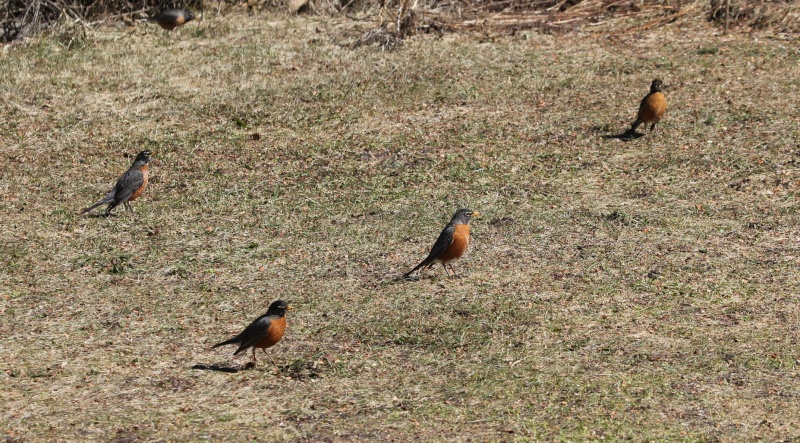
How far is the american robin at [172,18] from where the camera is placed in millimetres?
15453

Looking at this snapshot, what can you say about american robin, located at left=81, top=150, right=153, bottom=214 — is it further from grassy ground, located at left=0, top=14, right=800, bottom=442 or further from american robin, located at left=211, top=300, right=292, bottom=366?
american robin, located at left=211, top=300, right=292, bottom=366

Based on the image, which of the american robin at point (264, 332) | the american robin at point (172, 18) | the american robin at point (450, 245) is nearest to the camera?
the american robin at point (264, 332)

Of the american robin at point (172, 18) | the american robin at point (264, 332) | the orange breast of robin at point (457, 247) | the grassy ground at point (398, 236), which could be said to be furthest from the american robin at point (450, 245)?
the american robin at point (172, 18)

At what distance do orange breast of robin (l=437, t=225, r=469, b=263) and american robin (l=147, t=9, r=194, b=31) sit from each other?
8.61 metres

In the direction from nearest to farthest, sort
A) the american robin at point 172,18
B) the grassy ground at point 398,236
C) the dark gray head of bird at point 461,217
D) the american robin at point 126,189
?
the grassy ground at point 398,236 < the dark gray head of bird at point 461,217 < the american robin at point 126,189 < the american robin at point 172,18

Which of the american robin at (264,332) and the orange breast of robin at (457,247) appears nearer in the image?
the american robin at (264,332)

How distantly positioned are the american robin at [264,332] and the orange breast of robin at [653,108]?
20.3ft

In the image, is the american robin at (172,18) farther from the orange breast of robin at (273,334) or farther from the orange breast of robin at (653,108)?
the orange breast of robin at (273,334)

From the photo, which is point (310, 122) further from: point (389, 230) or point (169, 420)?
point (169, 420)

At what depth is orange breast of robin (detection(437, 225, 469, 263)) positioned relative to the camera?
835cm

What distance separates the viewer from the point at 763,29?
589 inches

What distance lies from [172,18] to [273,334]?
9.81m

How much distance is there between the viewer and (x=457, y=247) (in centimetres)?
838

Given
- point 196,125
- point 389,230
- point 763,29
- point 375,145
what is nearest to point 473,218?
point 389,230
